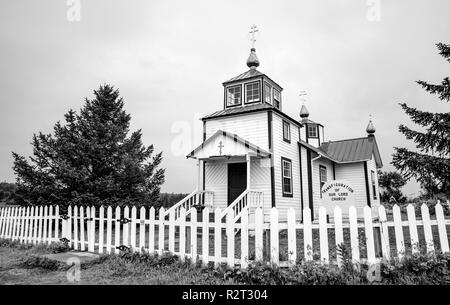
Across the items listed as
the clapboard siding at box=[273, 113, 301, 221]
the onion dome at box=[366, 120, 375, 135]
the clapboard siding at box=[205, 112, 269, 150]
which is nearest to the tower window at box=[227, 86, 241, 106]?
the clapboard siding at box=[205, 112, 269, 150]

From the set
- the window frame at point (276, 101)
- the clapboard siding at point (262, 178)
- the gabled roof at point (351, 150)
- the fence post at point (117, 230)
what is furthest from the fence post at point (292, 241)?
the gabled roof at point (351, 150)

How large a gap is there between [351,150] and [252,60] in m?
9.59

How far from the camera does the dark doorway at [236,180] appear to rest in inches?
523

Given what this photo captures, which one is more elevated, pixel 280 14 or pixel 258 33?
pixel 258 33

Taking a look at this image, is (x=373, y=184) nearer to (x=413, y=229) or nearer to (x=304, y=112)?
(x=304, y=112)

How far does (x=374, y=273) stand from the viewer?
14.9ft

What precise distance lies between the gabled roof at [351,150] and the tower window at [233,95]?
6769mm

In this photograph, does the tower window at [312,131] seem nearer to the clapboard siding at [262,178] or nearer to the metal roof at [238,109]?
the metal roof at [238,109]

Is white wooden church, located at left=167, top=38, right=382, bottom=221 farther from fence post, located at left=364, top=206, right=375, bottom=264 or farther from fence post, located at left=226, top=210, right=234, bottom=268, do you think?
fence post, located at left=364, top=206, right=375, bottom=264

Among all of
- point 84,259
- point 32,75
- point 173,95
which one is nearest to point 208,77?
point 173,95

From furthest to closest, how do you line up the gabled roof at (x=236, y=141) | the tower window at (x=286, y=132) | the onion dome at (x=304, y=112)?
the onion dome at (x=304, y=112), the tower window at (x=286, y=132), the gabled roof at (x=236, y=141)

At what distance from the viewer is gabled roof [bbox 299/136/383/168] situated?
18.9 metres

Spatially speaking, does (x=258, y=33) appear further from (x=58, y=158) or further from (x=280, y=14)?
(x=58, y=158)
